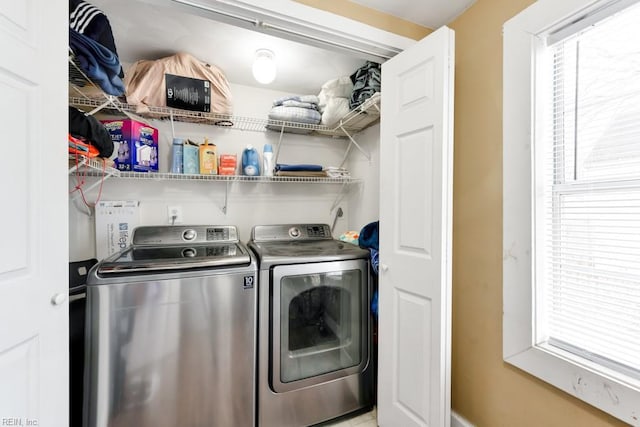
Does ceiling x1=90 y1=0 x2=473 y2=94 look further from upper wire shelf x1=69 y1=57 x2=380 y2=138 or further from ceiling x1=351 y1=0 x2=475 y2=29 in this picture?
upper wire shelf x1=69 y1=57 x2=380 y2=138

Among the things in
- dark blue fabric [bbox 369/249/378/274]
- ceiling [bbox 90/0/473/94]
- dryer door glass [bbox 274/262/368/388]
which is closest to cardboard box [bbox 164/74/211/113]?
ceiling [bbox 90/0/473/94]

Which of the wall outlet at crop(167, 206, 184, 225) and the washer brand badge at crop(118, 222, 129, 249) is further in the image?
the wall outlet at crop(167, 206, 184, 225)

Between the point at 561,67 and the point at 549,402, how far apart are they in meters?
1.34

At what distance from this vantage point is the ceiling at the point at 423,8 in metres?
1.33

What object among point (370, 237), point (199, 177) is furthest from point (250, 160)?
point (370, 237)

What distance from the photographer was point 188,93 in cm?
174

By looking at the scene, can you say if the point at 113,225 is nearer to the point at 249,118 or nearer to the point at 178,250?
the point at 178,250

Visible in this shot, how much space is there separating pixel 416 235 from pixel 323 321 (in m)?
0.89

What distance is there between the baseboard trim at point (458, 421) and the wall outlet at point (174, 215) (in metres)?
2.19
